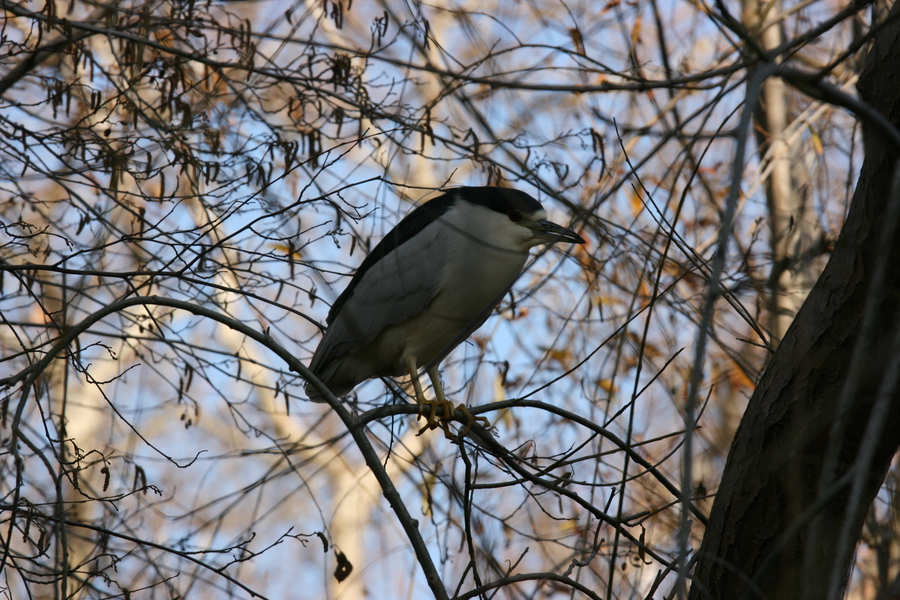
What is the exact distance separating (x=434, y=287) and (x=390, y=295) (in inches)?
A: 9.1

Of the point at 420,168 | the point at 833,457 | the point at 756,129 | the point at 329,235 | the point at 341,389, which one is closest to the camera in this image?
the point at 833,457

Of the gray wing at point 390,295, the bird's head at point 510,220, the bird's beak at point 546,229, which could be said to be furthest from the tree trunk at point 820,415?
the gray wing at point 390,295

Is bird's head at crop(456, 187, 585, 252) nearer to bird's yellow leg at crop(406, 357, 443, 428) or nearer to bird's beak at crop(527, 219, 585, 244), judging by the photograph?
bird's beak at crop(527, 219, 585, 244)

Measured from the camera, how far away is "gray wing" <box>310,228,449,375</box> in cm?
377

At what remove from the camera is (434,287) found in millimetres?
3750

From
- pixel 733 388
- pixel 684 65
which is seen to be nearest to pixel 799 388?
pixel 733 388

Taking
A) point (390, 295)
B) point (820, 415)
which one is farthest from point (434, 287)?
point (820, 415)

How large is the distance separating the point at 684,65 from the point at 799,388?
363 centimetres

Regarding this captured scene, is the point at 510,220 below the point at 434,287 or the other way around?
the other way around

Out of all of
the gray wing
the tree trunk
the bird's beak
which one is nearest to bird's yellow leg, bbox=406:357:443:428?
the gray wing

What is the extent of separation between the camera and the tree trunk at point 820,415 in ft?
6.45

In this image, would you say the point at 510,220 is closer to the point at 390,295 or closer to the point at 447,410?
the point at 390,295

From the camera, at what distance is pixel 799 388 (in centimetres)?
207

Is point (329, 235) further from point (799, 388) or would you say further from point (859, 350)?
point (859, 350)
